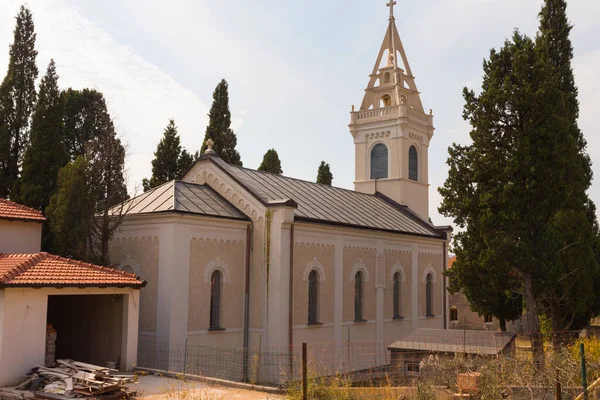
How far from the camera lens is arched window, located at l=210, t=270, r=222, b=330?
2245 centimetres

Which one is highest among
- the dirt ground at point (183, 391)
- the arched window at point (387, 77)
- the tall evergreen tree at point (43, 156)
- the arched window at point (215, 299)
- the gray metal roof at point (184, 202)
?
the arched window at point (387, 77)

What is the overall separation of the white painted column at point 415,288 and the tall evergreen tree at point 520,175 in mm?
9247

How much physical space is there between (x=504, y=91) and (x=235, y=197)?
36.7 ft

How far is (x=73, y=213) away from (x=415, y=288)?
18295 millimetres

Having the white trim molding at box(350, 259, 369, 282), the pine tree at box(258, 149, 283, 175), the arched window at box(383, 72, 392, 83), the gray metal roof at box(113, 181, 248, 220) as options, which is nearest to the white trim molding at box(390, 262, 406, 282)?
the white trim molding at box(350, 259, 369, 282)

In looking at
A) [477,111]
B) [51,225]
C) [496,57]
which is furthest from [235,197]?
[496,57]

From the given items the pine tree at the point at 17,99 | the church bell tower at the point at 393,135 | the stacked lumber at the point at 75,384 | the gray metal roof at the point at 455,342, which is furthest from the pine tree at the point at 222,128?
the stacked lumber at the point at 75,384

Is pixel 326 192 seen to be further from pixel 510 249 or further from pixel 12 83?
pixel 12 83

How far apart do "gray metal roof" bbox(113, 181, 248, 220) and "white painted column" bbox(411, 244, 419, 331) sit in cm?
1196

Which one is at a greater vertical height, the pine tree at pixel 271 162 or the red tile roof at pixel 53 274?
the pine tree at pixel 271 162

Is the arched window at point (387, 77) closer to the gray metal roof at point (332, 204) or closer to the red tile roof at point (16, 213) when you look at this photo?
the gray metal roof at point (332, 204)

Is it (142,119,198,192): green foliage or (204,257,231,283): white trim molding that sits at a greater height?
(142,119,198,192): green foliage

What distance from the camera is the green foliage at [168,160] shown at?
130ft

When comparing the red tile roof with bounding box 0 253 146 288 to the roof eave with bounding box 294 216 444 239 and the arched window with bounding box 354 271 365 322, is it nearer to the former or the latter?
the roof eave with bounding box 294 216 444 239
